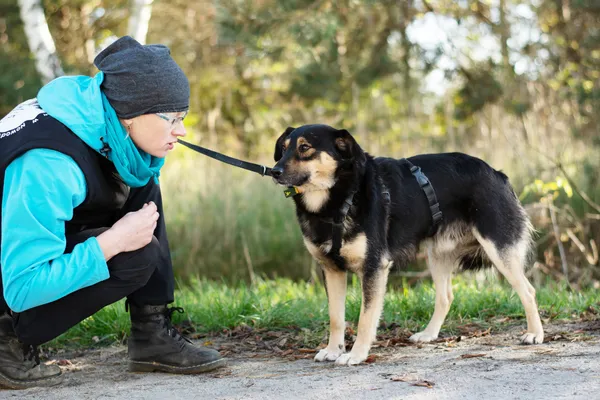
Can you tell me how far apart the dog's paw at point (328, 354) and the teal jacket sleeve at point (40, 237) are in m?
1.42

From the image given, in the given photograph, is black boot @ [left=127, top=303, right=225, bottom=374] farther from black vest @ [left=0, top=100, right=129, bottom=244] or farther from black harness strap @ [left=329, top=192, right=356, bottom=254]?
black harness strap @ [left=329, top=192, right=356, bottom=254]

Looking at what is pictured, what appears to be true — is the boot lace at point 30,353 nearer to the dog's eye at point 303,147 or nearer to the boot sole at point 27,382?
the boot sole at point 27,382

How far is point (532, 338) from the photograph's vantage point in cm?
397

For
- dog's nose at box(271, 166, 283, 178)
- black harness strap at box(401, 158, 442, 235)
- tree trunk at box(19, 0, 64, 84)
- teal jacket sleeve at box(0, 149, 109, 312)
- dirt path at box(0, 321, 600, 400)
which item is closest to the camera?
teal jacket sleeve at box(0, 149, 109, 312)

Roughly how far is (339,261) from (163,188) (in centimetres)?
634

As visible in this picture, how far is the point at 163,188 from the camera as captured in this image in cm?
986

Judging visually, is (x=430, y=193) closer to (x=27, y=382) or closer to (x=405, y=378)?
(x=405, y=378)

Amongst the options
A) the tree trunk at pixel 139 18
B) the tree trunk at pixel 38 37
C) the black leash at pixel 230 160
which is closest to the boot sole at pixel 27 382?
the black leash at pixel 230 160

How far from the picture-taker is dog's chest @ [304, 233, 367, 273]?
3.82 meters

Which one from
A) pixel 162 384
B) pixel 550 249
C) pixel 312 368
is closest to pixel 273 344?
pixel 312 368

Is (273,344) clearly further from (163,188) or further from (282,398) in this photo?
(163,188)

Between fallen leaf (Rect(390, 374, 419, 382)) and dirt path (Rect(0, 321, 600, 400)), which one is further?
fallen leaf (Rect(390, 374, 419, 382))

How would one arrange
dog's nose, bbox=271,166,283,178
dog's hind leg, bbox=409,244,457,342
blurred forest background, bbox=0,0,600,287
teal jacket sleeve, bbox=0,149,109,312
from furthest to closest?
1. blurred forest background, bbox=0,0,600,287
2. dog's hind leg, bbox=409,244,457,342
3. dog's nose, bbox=271,166,283,178
4. teal jacket sleeve, bbox=0,149,109,312

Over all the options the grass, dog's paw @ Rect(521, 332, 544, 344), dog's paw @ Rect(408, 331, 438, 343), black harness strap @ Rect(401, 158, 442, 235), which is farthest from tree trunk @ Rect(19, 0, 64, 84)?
dog's paw @ Rect(521, 332, 544, 344)
